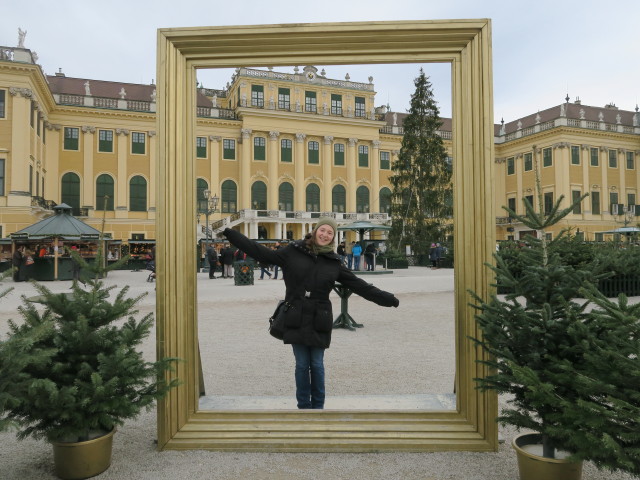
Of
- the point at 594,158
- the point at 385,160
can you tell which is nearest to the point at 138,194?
the point at 385,160

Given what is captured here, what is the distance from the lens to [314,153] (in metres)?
41.8

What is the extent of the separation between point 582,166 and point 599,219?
517 centimetres

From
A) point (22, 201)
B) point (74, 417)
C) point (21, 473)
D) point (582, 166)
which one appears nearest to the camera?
point (74, 417)

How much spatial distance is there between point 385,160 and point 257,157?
39.1ft

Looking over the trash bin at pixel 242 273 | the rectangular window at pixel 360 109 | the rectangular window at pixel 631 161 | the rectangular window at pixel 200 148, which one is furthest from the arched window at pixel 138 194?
the rectangular window at pixel 631 161

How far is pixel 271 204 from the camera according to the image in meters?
38.2

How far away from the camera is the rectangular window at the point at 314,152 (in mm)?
41531

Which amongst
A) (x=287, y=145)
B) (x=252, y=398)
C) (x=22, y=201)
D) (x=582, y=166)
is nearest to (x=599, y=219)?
(x=582, y=166)

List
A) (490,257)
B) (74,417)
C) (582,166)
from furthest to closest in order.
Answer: (582,166)
(490,257)
(74,417)

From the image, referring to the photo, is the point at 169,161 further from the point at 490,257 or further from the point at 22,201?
the point at 22,201

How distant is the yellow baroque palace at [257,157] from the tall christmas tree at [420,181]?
1.33m

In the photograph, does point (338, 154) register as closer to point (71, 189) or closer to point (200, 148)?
point (71, 189)

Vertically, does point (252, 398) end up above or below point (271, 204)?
below

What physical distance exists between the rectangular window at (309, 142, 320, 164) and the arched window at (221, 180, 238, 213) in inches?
340
